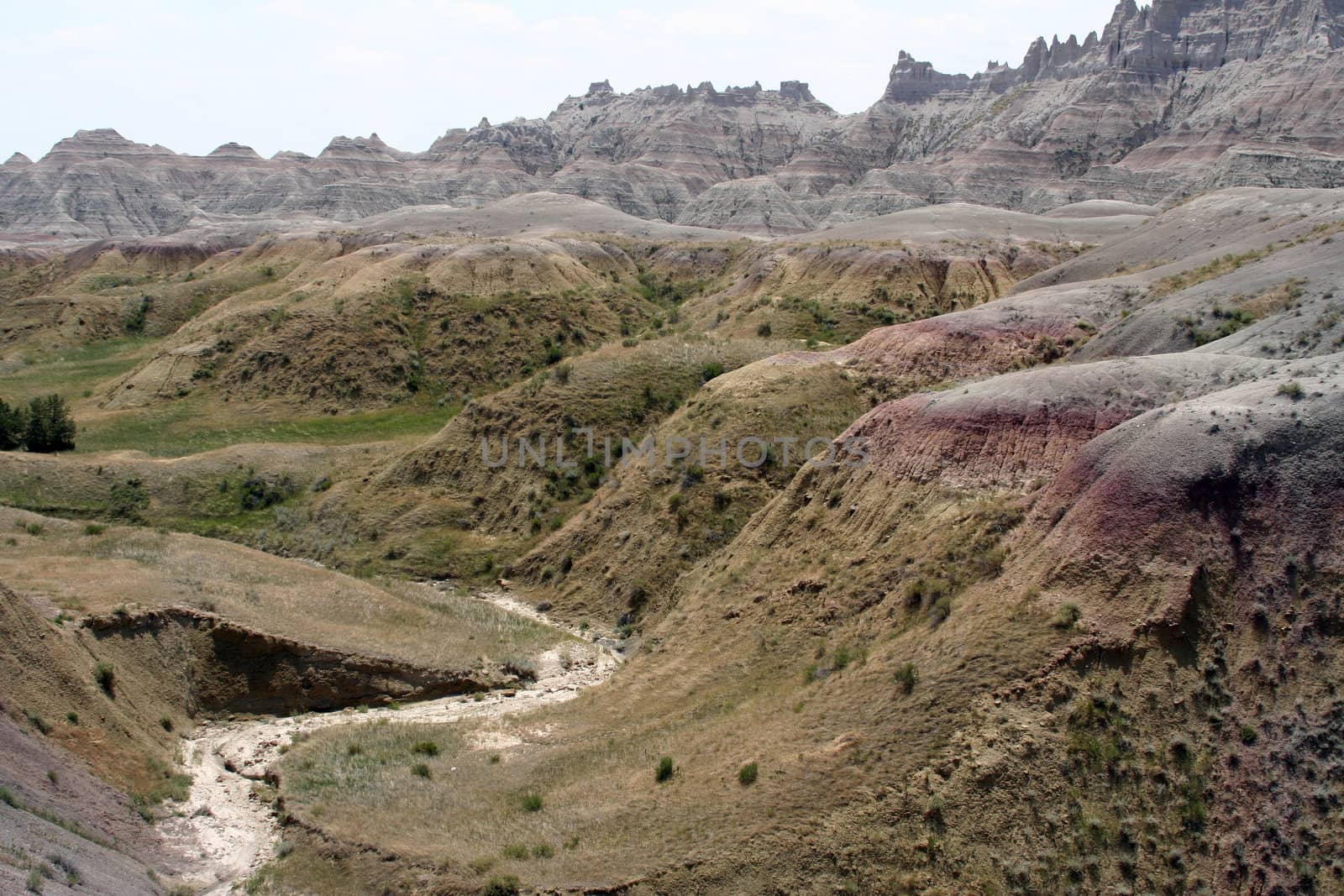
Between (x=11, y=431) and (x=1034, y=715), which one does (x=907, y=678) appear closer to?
(x=1034, y=715)

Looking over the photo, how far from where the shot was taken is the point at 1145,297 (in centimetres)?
3306

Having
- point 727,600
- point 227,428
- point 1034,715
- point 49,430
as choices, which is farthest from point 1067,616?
point 227,428

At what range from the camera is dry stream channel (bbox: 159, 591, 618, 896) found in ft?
54.6

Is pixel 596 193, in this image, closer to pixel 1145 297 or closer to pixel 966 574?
pixel 1145 297

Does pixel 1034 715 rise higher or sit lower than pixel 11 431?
lower

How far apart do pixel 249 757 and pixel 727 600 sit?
11.2 m

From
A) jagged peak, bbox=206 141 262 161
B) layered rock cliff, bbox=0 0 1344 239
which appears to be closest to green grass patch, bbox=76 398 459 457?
layered rock cliff, bbox=0 0 1344 239

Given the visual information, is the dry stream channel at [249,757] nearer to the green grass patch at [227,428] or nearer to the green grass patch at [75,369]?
the green grass patch at [227,428]

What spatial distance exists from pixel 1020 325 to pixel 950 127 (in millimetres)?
145416

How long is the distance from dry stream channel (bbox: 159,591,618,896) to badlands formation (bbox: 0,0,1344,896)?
0.10 metres

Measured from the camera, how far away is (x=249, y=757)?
67.1 feet

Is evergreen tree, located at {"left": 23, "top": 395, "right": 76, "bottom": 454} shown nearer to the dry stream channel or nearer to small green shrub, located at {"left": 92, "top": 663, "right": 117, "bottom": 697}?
the dry stream channel

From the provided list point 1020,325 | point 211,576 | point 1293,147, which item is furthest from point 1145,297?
point 1293,147

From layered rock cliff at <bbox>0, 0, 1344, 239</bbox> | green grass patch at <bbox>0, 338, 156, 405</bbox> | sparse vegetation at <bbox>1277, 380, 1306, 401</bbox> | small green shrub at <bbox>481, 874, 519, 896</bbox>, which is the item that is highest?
layered rock cliff at <bbox>0, 0, 1344, 239</bbox>
